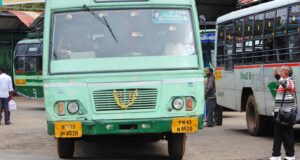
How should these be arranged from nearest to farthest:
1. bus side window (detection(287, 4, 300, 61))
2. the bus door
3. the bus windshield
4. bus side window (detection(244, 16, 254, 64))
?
1. the bus windshield
2. bus side window (detection(287, 4, 300, 61))
3. bus side window (detection(244, 16, 254, 64))
4. the bus door

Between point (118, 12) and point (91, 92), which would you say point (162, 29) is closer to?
point (118, 12)

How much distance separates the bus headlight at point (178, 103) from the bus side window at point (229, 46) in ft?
20.9

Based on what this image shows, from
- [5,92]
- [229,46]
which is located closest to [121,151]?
[229,46]

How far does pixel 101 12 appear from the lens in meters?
9.66

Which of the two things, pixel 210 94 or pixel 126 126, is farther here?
pixel 210 94

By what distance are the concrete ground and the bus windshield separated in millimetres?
2279

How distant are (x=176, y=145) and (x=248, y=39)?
5082 mm

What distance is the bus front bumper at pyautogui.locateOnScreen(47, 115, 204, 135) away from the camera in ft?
30.0

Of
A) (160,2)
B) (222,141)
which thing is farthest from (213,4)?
(160,2)

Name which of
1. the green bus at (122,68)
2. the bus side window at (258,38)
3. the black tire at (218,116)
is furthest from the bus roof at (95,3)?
the black tire at (218,116)

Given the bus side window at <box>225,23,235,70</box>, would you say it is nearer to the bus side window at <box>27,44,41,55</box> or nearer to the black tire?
the black tire

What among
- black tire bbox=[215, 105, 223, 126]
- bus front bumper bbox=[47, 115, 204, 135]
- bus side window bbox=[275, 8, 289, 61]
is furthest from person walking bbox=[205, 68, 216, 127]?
bus front bumper bbox=[47, 115, 204, 135]

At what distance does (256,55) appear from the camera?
1376 cm

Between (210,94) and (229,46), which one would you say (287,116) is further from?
(210,94)
